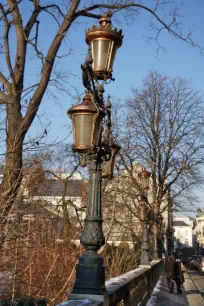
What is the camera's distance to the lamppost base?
18.1 feet

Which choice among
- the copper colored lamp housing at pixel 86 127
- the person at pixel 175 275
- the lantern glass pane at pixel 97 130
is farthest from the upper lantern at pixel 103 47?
the person at pixel 175 275

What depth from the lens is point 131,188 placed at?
98.6ft

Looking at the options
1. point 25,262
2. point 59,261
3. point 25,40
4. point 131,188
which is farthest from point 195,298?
point 131,188

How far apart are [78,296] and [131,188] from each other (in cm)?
2477

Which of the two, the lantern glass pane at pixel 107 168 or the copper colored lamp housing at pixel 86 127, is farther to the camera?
the lantern glass pane at pixel 107 168

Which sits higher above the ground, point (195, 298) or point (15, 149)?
point (15, 149)

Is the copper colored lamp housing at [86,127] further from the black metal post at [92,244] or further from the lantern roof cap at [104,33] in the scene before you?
the lantern roof cap at [104,33]

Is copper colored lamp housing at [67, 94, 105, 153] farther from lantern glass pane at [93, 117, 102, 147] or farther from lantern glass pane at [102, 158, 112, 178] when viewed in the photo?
lantern glass pane at [102, 158, 112, 178]

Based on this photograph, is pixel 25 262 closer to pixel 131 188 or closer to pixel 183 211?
pixel 131 188

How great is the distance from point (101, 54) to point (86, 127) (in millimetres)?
1456

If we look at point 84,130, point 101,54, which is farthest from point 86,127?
point 101,54

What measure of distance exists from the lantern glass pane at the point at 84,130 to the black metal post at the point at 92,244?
532 mm

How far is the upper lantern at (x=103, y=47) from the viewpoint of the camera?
6.47 metres

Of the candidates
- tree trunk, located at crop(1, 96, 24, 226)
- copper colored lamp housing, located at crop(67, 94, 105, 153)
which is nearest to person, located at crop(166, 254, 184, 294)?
tree trunk, located at crop(1, 96, 24, 226)
